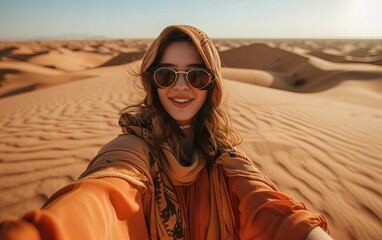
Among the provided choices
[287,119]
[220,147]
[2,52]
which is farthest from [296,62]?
[2,52]

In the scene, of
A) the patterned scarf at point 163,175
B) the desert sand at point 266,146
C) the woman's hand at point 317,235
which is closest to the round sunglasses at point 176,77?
the patterned scarf at point 163,175

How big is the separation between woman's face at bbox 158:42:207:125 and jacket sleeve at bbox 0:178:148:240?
0.58m

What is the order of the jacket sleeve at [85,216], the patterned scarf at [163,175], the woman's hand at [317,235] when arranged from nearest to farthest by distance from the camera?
the jacket sleeve at [85,216], the woman's hand at [317,235], the patterned scarf at [163,175]

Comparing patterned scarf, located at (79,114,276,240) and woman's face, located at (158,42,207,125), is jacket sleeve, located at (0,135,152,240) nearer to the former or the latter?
patterned scarf, located at (79,114,276,240)

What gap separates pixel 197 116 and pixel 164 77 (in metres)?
0.41

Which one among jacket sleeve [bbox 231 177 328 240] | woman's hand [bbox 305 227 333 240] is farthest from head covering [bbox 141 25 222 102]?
woman's hand [bbox 305 227 333 240]

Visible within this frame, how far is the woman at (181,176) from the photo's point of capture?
36.1 inches

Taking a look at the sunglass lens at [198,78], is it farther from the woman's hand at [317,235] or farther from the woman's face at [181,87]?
the woman's hand at [317,235]

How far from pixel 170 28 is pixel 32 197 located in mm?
2170

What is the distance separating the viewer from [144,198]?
1167mm

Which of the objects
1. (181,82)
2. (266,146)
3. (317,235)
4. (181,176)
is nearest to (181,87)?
(181,82)

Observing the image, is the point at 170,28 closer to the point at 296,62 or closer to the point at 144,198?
A: the point at 144,198

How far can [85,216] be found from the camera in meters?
0.73

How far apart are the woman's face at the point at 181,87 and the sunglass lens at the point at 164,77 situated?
28 millimetres
